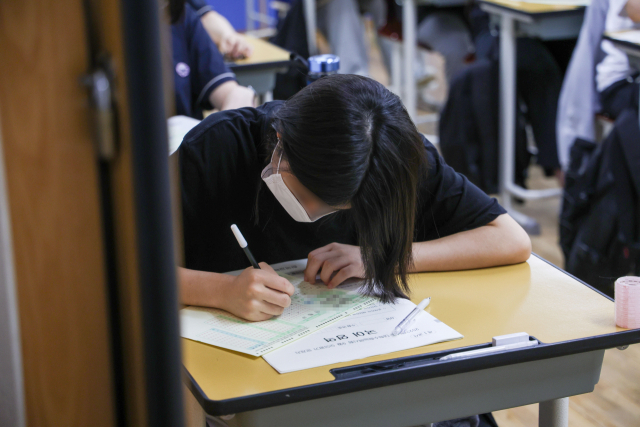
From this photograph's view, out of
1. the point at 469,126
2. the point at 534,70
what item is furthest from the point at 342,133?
the point at 534,70

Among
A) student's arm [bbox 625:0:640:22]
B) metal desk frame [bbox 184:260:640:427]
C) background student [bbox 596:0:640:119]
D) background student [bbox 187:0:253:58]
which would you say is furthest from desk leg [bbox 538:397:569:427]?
background student [bbox 187:0:253:58]

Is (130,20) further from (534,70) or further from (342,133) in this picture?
(534,70)

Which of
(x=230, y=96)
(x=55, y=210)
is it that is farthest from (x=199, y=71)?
(x=55, y=210)

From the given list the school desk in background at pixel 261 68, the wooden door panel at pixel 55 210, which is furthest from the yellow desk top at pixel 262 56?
the wooden door panel at pixel 55 210

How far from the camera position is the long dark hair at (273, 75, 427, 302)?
95 centimetres

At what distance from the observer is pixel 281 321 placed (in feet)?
3.10

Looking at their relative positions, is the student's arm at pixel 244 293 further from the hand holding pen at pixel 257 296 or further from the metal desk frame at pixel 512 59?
the metal desk frame at pixel 512 59

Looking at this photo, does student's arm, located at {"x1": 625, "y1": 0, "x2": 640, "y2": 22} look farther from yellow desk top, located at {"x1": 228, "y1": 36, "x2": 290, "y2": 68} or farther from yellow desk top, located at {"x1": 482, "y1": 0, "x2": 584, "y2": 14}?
yellow desk top, located at {"x1": 228, "y1": 36, "x2": 290, "y2": 68}

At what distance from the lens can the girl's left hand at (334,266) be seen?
3.47 ft

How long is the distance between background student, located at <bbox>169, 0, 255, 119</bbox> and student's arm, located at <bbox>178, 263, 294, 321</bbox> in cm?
112

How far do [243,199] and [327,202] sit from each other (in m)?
0.28

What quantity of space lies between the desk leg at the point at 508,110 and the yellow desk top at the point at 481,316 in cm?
177

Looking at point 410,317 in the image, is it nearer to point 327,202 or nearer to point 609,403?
point 327,202

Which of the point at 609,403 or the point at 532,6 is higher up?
the point at 532,6
